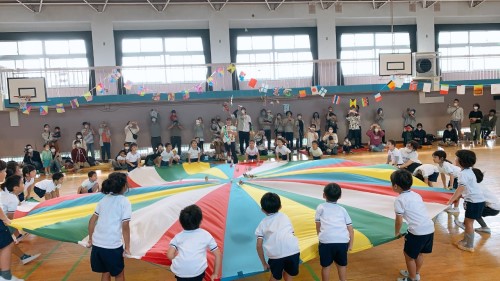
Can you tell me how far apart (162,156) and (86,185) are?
2.89 metres

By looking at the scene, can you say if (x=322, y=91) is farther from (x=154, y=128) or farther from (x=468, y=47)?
(x=468, y=47)

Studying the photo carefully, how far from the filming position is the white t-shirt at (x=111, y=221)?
118 inches

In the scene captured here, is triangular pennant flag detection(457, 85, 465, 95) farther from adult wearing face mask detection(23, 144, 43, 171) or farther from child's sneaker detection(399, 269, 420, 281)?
adult wearing face mask detection(23, 144, 43, 171)

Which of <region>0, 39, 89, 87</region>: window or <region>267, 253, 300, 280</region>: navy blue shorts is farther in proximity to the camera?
<region>0, 39, 89, 87</region>: window

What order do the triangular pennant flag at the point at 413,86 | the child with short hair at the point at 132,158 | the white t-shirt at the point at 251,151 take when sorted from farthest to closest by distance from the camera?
the triangular pennant flag at the point at 413,86, the child with short hair at the point at 132,158, the white t-shirt at the point at 251,151

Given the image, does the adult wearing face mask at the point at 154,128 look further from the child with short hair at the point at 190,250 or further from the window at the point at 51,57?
the child with short hair at the point at 190,250

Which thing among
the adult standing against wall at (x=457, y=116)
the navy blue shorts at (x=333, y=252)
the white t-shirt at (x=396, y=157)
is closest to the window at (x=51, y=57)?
the white t-shirt at (x=396, y=157)

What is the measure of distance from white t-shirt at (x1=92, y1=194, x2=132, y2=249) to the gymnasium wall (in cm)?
988

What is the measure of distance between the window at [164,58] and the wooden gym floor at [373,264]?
8112mm

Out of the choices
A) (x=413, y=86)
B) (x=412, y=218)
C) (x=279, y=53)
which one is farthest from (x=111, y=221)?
(x=413, y=86)

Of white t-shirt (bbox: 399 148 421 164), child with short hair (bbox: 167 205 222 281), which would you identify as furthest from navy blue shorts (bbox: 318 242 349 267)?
white t-shirt (bbox: 399 148 421 164)

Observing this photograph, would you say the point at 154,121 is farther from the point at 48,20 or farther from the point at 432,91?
the point at 432,91

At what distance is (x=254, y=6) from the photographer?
43.2ft

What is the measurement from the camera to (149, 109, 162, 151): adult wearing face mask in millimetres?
12242
